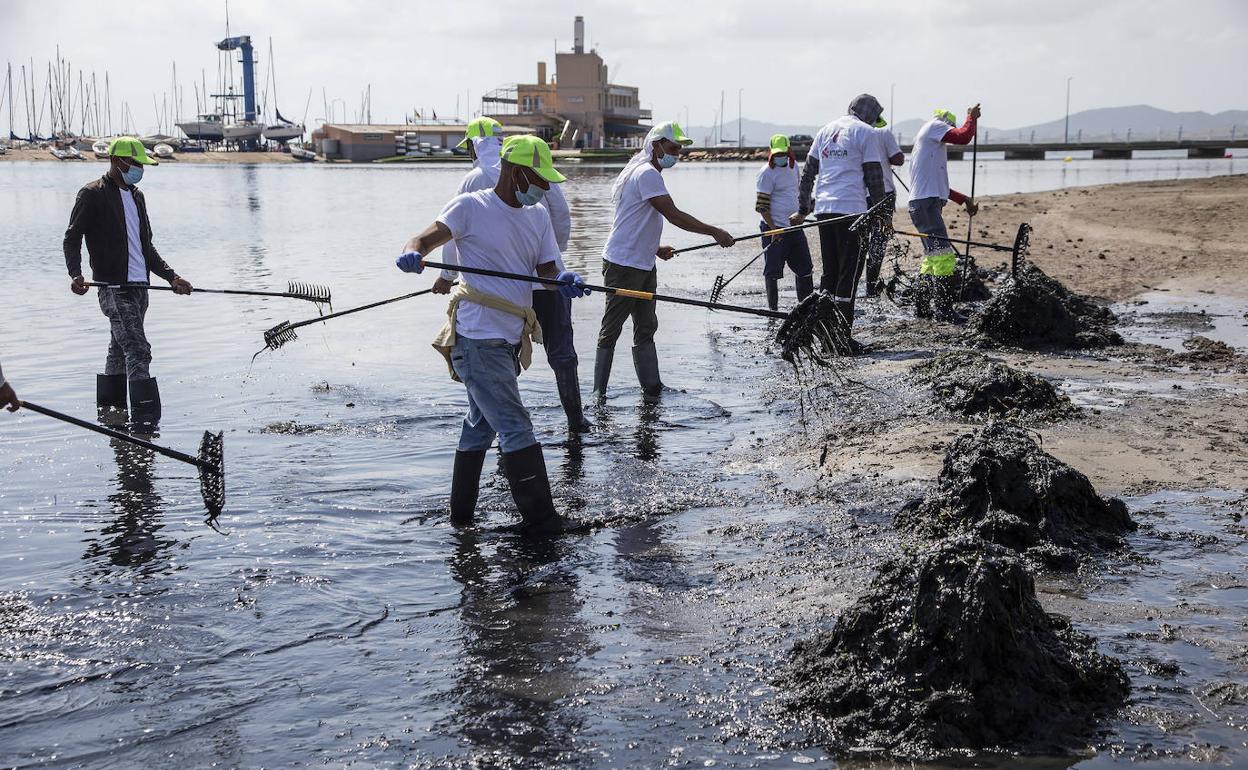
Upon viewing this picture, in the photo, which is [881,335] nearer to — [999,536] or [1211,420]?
[1211,420]

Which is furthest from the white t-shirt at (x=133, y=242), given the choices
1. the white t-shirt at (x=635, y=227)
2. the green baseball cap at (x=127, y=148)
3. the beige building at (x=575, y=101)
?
the beige building at (x=575, y=101)

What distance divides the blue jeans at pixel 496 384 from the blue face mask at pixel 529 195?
69 centimetres

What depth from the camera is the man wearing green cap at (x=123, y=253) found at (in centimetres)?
829

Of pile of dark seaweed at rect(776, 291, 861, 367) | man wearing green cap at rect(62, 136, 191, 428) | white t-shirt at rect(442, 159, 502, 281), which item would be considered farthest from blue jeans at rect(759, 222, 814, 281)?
man wearing green cap at rect(62, 136, 191, 428)

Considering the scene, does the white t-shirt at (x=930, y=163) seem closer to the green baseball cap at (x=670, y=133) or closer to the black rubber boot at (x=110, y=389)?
the green baseball cap at (x=670, y=133)

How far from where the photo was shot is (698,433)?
27.0ft

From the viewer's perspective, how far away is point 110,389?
29.3ft

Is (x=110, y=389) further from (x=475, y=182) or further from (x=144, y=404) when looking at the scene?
(x=475, y=182)

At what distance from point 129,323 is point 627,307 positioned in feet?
11.9

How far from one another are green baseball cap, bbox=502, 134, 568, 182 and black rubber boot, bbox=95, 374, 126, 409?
4.82m

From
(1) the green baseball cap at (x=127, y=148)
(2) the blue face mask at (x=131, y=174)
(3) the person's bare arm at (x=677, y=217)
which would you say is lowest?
(3) the person's bare arm at (x=677, y=217)

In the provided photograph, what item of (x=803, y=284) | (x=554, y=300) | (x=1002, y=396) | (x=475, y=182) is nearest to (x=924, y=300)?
(x=803, y=284)

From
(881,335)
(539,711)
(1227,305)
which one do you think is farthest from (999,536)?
(1227,305)

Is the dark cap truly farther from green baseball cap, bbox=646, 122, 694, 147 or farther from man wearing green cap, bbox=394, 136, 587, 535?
man wearing green cap, bbox=394, 136, 587, 535
